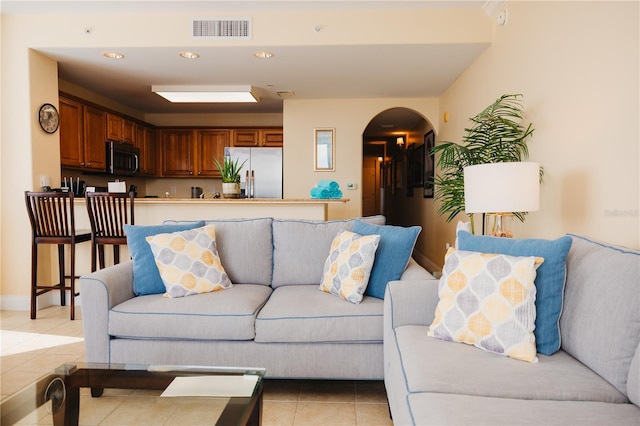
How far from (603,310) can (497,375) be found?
40 cm

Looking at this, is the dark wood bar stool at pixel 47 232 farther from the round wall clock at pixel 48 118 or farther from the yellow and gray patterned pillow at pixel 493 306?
the yellow and gray patterned pillow at pixel 493 306

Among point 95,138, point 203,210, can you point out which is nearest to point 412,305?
point 203,210

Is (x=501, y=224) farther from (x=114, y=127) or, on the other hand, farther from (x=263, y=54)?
(x=114, y=127)

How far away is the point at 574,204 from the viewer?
2160 millimetres

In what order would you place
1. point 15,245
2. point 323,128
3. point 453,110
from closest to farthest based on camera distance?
1. point 15,245
2. point 453,110
3. point 323,128

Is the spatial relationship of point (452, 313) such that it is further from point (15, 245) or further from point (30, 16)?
point (30, 16)

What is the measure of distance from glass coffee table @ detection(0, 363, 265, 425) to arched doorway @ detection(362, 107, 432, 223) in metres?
5.70

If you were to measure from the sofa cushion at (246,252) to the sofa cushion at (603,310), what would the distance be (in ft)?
5.65

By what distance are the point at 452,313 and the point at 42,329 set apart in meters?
3.24

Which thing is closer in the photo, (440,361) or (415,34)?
(440,361)

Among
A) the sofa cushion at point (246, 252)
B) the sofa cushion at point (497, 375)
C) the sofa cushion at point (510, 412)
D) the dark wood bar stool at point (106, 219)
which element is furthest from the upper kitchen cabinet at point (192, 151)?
the sofa cushion at point (510, 412)

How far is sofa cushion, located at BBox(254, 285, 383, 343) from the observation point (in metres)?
1.96

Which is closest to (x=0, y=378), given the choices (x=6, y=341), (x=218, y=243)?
(x=6, y=341)

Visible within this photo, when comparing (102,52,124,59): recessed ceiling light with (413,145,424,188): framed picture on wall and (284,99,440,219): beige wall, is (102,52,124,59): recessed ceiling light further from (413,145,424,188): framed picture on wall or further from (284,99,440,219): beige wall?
(413,145,424,188): framed picture on wall
